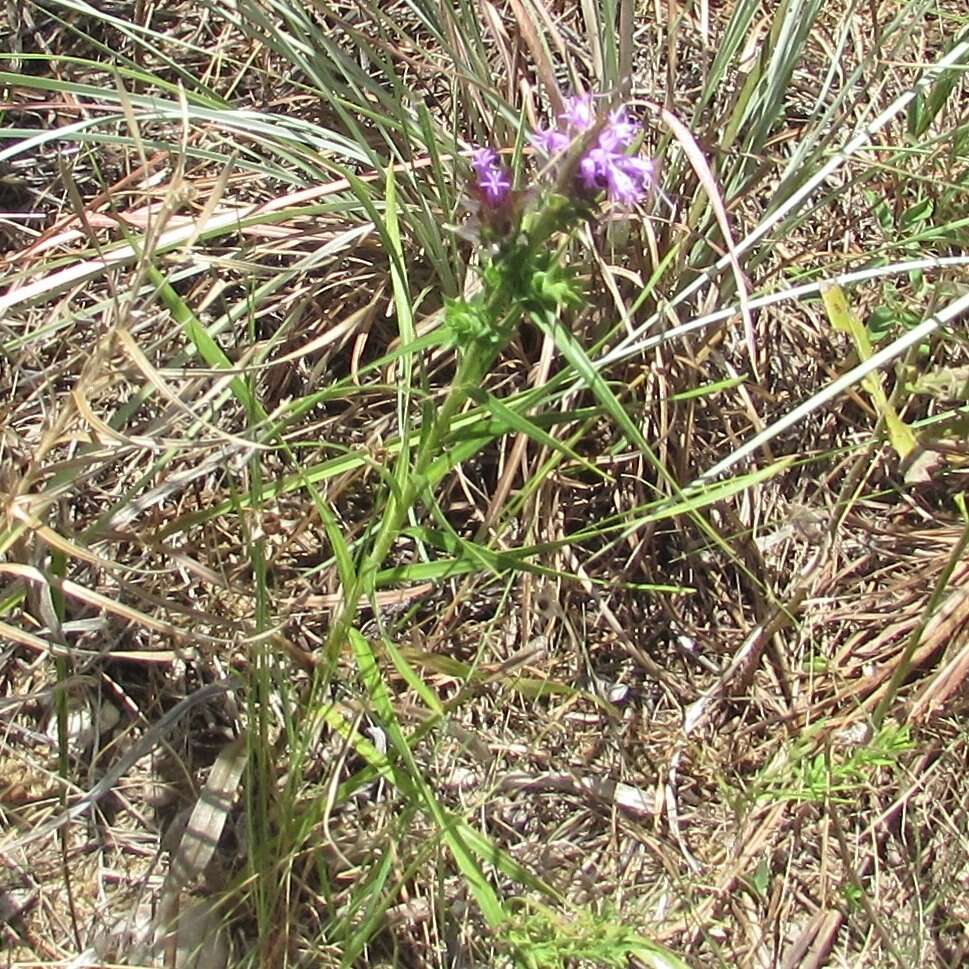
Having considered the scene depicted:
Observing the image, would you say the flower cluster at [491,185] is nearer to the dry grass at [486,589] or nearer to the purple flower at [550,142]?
the purple flower at [550,142]

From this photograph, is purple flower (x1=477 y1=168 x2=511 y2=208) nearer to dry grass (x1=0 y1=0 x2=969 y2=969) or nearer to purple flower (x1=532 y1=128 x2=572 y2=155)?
purple flower (x1=532 y1=128 x2=572 y2=155)

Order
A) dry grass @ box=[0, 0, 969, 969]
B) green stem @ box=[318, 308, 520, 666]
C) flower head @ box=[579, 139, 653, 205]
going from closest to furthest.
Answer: flower head @ box=[579, 139, 653, 205]
green stem @ box=[318, 308, 520, 666]
dry grass @ box=[0, 0, 969, 969]

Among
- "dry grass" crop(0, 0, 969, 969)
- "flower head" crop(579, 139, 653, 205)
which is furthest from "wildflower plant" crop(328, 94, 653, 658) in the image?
"dry grass" crop(0, 0, 969, 969)

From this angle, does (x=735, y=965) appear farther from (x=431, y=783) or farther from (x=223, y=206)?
(x=223, y=206)

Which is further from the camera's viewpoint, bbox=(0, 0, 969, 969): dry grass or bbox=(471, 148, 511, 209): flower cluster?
bbox=(0, 0, 969, 969): dry grass

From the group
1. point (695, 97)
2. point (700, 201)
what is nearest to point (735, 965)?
point (700, 201)

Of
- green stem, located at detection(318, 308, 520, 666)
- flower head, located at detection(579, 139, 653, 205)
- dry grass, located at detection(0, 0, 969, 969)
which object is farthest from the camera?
dry grass, located at detection(0, 0, 969, 969)

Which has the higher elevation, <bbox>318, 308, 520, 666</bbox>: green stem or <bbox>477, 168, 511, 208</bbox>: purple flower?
<bbox>477, 168, 511, 208</bbox>: purple flower
